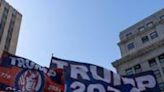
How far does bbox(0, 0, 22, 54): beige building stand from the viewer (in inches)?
2683

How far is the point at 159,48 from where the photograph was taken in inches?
1885

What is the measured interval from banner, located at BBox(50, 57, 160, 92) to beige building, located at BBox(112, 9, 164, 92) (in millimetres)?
35175

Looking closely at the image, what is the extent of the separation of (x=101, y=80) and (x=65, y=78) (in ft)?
5.25

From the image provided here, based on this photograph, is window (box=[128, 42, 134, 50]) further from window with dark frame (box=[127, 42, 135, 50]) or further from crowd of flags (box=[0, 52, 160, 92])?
crowd of flags (box=[0, 52, 160, 92])

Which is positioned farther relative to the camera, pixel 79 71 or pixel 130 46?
pixel 130 46

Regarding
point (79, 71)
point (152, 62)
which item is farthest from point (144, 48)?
point (79, 71)

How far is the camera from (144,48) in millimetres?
49375

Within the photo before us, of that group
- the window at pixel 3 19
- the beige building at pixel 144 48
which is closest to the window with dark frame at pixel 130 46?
the beige building at pixel 144 48

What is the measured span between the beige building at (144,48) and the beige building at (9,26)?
29146 mm

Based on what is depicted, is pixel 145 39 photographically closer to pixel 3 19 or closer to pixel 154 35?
pixel 154 35

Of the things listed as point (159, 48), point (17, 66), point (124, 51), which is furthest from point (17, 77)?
point (124, 51)

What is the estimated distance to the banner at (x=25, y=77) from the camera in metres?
13.6

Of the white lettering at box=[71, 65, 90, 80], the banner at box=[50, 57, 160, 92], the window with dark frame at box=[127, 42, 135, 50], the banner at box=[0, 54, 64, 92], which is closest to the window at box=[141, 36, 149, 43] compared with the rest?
the window with dark frame at box=[127, 42, 135, 50]

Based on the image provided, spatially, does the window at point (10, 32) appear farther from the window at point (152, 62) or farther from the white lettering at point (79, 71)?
the white lettering at point (79, 71)
